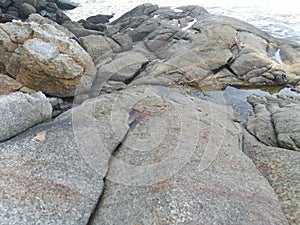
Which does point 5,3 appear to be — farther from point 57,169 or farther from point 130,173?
point 130,173

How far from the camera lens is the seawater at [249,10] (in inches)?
1272

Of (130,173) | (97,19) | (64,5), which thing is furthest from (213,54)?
(64,5)

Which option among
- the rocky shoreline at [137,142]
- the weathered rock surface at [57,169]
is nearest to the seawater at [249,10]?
the rocky shoreline at [137,142]

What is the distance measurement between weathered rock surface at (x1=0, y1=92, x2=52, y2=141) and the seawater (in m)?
26.0

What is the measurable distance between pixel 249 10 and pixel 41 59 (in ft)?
110

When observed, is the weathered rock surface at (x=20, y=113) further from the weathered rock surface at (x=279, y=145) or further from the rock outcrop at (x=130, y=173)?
the weathered rock surface at (x=279, y=145)

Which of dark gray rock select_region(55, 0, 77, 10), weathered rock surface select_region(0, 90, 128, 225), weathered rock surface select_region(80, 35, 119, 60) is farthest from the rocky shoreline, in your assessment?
dark gray rock select_region(55, 0, 77, 10)

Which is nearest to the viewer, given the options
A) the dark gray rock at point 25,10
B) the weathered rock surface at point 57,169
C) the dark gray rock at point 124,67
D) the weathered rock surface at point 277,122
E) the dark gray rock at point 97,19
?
the weathered rock surface at point 57,169

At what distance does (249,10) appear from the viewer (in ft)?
132

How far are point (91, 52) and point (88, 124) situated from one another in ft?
43.7

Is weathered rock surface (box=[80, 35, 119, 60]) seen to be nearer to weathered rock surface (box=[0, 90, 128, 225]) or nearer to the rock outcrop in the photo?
the rock outcrop

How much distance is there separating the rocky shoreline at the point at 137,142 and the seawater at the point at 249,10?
1485 centimetres

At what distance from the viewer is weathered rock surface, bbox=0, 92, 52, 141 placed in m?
8.86

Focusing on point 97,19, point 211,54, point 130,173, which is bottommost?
point 97,19
